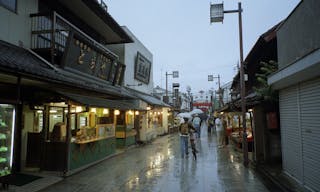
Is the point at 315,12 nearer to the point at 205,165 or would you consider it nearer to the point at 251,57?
the point at 205,165

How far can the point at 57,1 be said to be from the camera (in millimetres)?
11422

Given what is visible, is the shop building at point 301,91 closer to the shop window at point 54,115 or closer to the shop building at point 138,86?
the shop window at point 54,115

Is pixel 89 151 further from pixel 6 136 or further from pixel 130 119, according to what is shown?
pixel 130 119

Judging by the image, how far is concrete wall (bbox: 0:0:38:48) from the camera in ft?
26.5

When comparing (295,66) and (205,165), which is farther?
(205,165)

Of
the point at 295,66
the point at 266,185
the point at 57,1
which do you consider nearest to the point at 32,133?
the point at 57,1

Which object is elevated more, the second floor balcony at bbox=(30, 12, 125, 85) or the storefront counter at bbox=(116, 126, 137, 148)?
the second floor balcony at bbox=(30, 12, 125, 85)

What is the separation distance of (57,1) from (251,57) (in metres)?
11.7

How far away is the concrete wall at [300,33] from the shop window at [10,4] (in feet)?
31.5

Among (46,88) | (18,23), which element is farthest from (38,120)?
(18,23)

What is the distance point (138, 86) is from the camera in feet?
71.6

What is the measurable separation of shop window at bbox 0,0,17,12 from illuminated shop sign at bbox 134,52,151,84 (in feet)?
40.6

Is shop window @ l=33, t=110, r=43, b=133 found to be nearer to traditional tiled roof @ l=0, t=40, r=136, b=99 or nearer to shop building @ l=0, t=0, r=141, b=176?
shop building @ l=0, t=0, r=141, b=176

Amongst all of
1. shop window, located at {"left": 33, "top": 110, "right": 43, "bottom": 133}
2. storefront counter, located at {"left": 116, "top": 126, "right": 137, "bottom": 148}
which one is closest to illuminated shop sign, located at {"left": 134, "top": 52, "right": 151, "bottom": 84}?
storefront counter, located at {"left": 116, "top": 126, "right": 137, "bottom": 148}
